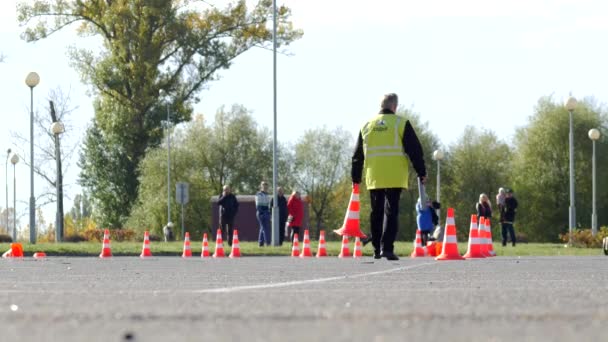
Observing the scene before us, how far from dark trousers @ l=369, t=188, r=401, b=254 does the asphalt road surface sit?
5.07 metres

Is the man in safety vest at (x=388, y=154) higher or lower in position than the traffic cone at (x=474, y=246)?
higher

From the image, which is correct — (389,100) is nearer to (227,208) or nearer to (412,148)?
(412,148)

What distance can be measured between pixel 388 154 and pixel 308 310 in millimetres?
9074

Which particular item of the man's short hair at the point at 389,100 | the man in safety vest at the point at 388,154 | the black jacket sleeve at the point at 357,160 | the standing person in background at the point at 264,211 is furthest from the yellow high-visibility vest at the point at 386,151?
the standing person in background at the point at 264,211

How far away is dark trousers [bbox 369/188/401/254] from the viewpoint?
15.9 m

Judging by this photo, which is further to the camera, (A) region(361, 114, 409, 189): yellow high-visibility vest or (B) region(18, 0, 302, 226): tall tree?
(B) region(18, 0, 302, 226): tall tree

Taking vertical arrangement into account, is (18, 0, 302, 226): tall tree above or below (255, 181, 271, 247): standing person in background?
above

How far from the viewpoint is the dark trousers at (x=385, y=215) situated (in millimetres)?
15859

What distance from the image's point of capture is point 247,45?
54.2 m

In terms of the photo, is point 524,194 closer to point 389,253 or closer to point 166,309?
point 389,253

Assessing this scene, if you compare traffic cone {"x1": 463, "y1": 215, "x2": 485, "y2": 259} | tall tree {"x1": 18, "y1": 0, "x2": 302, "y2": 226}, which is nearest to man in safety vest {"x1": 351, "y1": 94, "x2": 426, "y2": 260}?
traffic cone {"x1": 463, "y1": 215, "x2": 485, "y2": 259}

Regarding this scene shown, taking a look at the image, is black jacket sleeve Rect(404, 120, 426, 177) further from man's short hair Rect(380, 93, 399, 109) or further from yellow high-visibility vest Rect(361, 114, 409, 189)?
man's short hair Rect(380, 93, 399, 109)

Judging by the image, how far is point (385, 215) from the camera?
1594 cm

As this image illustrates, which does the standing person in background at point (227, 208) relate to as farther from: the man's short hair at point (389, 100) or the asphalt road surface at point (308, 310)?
the asphalt road surface at point (308, 310)
